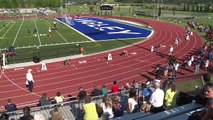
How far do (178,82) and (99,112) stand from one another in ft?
21.1

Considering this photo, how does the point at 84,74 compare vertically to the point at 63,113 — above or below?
below

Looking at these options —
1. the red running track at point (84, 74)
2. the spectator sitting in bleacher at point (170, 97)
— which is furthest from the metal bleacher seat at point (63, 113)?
the red running track at point (84, 74)

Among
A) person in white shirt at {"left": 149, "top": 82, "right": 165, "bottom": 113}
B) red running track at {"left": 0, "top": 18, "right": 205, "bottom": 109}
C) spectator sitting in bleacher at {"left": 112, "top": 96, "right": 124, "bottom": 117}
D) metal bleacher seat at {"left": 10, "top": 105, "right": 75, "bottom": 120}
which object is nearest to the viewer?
person in white shirt at {"left": 149, "top": 82, "right": 165, "bottom": 113}

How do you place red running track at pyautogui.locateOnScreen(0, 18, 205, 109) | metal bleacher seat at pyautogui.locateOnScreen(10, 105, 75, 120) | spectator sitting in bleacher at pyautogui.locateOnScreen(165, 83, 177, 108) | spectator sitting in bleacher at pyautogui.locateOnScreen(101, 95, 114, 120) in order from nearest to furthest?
1. spectator sitting in bleacher at pyautogui.locateOnScreen(101, 95, 114, 120)
2. spectator sitting in bleacher at pyautogui.locateOnScreen(165, 83, 177, 108)
3. metal bleacher seat at pyautogui.locateOnScreen(10, 105, 75, 120)
4. red running track at pyautogui.locateOnScreen(0, 18, 205, 109)

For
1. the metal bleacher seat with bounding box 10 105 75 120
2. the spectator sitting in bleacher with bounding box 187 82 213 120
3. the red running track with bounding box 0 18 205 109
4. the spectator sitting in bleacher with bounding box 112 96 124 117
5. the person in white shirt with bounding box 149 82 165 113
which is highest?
the spectator sitting in bleacher with bounding box 187 82 213 120

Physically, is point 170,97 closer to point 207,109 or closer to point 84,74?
point 207,109

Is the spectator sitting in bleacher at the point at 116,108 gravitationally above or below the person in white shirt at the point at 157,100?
below

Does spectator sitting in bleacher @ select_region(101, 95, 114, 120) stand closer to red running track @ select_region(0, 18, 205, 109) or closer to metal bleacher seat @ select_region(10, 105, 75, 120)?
metal bleacher seat @ select_region(10, 105, 75, 120)

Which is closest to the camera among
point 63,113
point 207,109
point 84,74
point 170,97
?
point 207,109

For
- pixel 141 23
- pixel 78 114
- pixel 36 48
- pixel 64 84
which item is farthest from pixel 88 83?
pixel 141 23

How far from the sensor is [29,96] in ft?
59.5

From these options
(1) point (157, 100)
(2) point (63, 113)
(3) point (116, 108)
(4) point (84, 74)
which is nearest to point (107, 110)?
(3) point (116, 108)

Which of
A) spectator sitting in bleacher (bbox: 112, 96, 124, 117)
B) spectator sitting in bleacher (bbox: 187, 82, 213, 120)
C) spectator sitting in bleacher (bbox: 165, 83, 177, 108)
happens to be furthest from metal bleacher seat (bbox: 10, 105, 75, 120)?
spectator sitting in bleacher (bbox: 187, 82, 213, 120)

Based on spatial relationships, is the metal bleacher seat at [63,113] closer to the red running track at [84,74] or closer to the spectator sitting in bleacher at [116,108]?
the spectator sitting in bleacher at [116,108]
